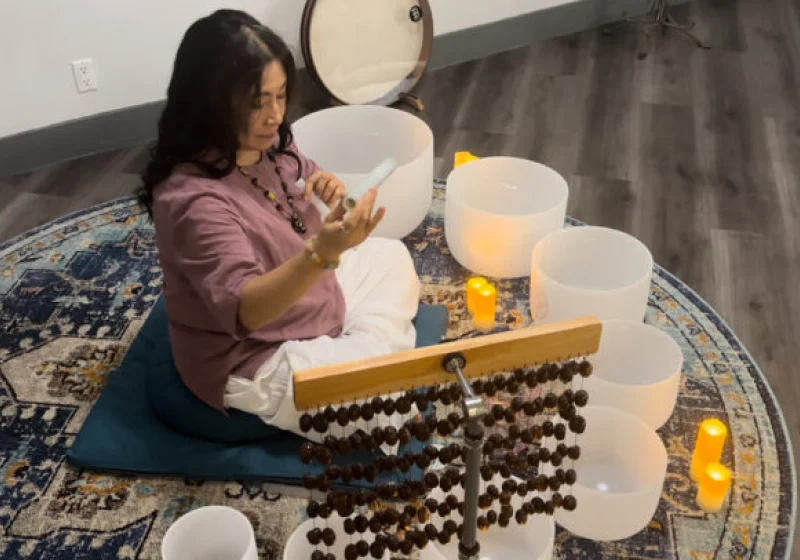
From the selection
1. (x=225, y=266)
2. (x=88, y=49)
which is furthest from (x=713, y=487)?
(x=88, y=49)

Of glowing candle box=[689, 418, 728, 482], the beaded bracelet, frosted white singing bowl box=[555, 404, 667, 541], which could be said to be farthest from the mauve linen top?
glowing candle box=[689, 418, 728, 482]

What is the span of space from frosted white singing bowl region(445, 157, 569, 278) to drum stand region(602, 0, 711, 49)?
151 cm

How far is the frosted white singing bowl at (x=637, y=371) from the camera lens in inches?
67.1

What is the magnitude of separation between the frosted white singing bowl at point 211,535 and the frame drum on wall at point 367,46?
1716mm

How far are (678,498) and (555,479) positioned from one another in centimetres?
40

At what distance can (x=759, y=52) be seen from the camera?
3.42 meters

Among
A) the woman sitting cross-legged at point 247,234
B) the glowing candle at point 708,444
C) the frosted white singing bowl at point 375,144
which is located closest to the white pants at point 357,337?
the woman sitting cross-legged at point 247,234

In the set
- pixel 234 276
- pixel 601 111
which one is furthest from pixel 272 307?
pixel 601 111

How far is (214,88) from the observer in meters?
1.46

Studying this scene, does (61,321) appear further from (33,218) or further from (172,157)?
(172,157)

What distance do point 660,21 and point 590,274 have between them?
189 centimetres

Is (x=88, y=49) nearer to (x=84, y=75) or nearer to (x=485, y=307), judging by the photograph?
(x=84, y=75)

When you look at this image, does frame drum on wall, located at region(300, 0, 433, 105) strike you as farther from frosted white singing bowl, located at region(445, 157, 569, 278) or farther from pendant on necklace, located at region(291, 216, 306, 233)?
pendant on necklace, located at region(291, 216, 306, 233)

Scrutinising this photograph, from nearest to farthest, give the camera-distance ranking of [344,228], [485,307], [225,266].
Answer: [344,228], [225,266], [485,307]
